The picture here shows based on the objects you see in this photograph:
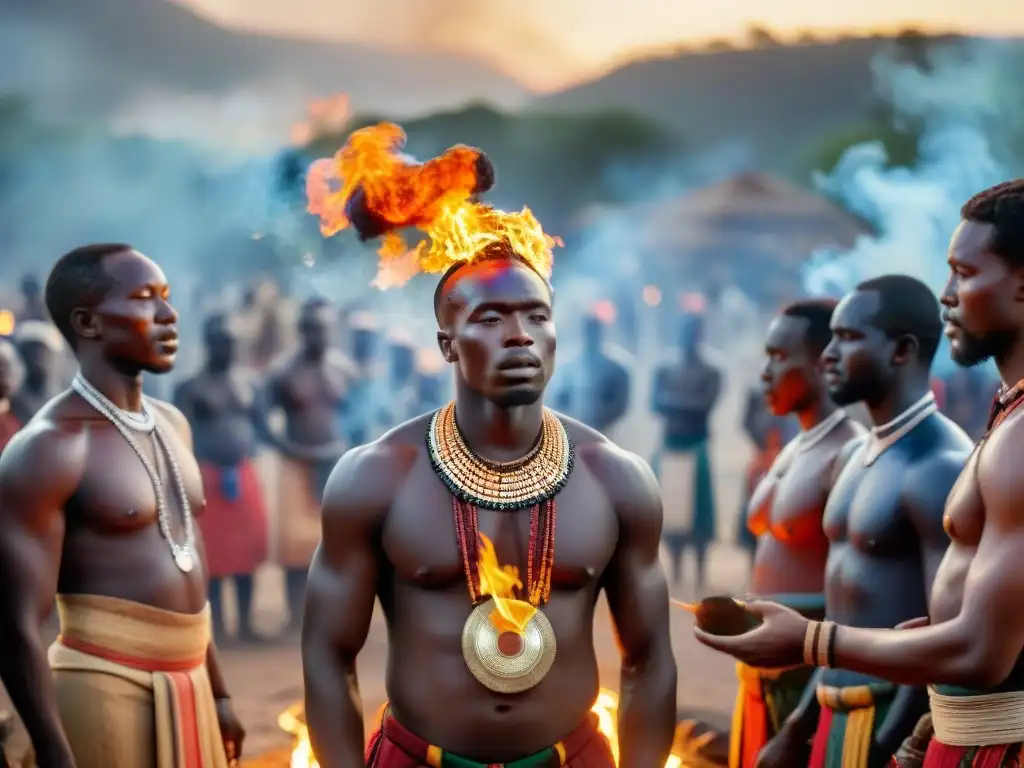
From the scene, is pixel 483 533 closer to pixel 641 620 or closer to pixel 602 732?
pixel 641 620

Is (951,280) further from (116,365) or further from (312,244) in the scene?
(312,244)

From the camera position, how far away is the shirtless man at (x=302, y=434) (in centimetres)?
1041

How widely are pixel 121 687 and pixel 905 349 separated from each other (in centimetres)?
323

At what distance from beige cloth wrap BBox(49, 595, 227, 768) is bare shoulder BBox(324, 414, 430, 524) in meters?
1.25

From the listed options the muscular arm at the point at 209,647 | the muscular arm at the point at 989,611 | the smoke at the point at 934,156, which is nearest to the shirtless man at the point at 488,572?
the muscular arm at the point at 989,611

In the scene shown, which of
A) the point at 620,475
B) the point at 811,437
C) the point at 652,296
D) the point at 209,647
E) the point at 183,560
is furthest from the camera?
the point at 652,296

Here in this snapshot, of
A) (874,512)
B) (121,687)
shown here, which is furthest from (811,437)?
(121,687)

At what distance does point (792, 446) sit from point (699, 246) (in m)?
18.5

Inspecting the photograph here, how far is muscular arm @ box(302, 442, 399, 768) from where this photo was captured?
3391 millimetres

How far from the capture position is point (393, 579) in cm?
346

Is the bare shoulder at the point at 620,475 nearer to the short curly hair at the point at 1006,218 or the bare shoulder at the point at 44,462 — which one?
the short curly hair at the point at 1006,218

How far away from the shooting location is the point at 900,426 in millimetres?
4613

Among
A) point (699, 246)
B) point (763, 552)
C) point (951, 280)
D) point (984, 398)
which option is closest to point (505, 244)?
point (951, 280)

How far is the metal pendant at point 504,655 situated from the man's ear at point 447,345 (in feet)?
2.44
